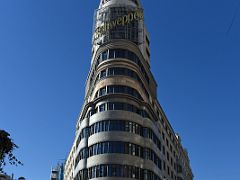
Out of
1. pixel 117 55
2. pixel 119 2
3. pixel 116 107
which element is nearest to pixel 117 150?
pixel 116 107

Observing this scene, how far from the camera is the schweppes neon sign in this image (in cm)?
7794

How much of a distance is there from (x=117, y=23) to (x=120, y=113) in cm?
2180

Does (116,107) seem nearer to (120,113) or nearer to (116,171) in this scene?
(120,113)

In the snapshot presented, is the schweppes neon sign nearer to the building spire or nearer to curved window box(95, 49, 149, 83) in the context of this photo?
the building spire

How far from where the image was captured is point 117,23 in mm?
77562

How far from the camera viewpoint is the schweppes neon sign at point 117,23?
Answer: 256 ft

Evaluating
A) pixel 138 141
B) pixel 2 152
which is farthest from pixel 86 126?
pixel 2 152

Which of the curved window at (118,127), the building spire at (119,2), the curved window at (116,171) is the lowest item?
the curved window at (116,171)

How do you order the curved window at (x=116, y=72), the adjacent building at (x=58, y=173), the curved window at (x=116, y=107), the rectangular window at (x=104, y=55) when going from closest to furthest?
the curved window at (x=116, y=107)
the curved window at (x=116, y=72)
the rectangular window at (x=104, y=55)
the adjacent building at (x=58, y=173)

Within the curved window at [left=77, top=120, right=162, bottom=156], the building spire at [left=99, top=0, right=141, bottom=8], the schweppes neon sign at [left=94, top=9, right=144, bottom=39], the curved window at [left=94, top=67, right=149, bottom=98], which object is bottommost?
the curved window at [left=77, top=120, right=162, bottom=156]

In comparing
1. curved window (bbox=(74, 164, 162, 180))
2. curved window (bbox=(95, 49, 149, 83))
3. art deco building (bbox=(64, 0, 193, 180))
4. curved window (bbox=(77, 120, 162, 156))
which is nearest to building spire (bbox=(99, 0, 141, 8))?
art deco building (bbox=(64, 0, 193, 180))

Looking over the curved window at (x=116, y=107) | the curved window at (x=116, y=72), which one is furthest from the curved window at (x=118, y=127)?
the curved window at (x=116, y=72)

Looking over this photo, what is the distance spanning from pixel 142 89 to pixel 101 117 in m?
11.0

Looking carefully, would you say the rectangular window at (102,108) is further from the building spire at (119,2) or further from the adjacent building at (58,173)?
the adjacent building at (58,173)
